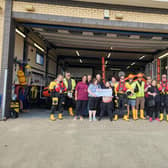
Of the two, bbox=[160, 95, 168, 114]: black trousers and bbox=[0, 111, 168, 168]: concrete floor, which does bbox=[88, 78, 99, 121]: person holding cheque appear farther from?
bbox=[160, 95, 168, 114]: black trousers

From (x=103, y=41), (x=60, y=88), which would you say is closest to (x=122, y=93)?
(x=60, y=88)

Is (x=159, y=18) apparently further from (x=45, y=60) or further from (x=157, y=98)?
(x=45, y=60)

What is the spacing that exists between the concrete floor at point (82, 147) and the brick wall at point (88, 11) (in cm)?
408

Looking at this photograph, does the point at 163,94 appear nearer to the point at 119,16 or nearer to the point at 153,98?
the point at 153,98

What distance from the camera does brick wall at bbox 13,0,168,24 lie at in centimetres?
547

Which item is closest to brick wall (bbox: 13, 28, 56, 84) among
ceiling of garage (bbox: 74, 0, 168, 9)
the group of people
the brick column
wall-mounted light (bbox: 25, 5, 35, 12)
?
the brick column

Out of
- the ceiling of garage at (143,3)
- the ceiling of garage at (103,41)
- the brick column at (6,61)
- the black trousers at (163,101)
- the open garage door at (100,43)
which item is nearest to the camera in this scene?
the brick column at (6,61)

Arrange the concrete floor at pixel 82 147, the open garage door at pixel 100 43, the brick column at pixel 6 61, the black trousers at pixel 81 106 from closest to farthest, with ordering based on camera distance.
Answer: the concrete floor at pixel 82 147
the brick column at pixel 6 61
the black trousers at pixel 81 106
the open garage door at pixel 100 43

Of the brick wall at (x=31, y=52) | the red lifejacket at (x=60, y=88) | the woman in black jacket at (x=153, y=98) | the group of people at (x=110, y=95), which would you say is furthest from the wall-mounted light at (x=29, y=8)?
the woman in black jacket at (x=153, y=98)

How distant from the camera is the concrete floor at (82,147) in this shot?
2643mm

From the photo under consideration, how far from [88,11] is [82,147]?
4.77 m

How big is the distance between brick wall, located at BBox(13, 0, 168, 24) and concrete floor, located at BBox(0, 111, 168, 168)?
4084mm

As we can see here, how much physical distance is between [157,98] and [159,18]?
3.16 metres

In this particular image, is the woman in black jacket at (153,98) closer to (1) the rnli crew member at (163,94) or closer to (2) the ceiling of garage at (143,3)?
(1) the rnli crew member at (163,94)
